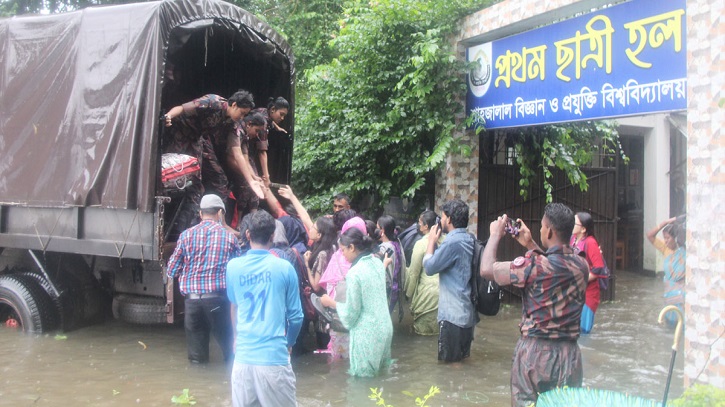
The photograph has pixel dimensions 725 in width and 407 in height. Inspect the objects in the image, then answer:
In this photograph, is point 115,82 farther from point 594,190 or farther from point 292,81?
point 594,190

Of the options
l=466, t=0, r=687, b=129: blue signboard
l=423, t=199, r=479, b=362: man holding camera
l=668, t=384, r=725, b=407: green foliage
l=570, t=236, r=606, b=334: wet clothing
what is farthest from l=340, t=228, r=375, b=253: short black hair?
l=466, t=0, r=687, b=129: blue signboard

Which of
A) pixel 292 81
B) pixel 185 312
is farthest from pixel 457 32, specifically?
pixel 185 312

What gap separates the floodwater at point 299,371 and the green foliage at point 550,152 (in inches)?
83.4

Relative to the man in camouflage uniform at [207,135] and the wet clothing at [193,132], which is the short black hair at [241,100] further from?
the wet clothing at [193,132]

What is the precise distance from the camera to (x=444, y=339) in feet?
19.8

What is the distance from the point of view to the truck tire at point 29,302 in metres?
6.71

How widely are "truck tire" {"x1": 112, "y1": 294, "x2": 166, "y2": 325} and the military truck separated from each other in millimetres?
12

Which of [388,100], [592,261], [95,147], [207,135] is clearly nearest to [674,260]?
[592,261]

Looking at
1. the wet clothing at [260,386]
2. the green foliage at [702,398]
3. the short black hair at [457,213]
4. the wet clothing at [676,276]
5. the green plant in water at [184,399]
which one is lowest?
the green plant in water at [184,399]

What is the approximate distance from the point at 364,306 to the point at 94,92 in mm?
3172

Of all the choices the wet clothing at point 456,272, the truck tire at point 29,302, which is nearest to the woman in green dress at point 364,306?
the wet clothing at point 456,272

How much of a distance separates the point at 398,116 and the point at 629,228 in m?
7.30

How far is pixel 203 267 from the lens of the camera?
5.54 meters

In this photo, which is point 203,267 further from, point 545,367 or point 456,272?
point 545,367
